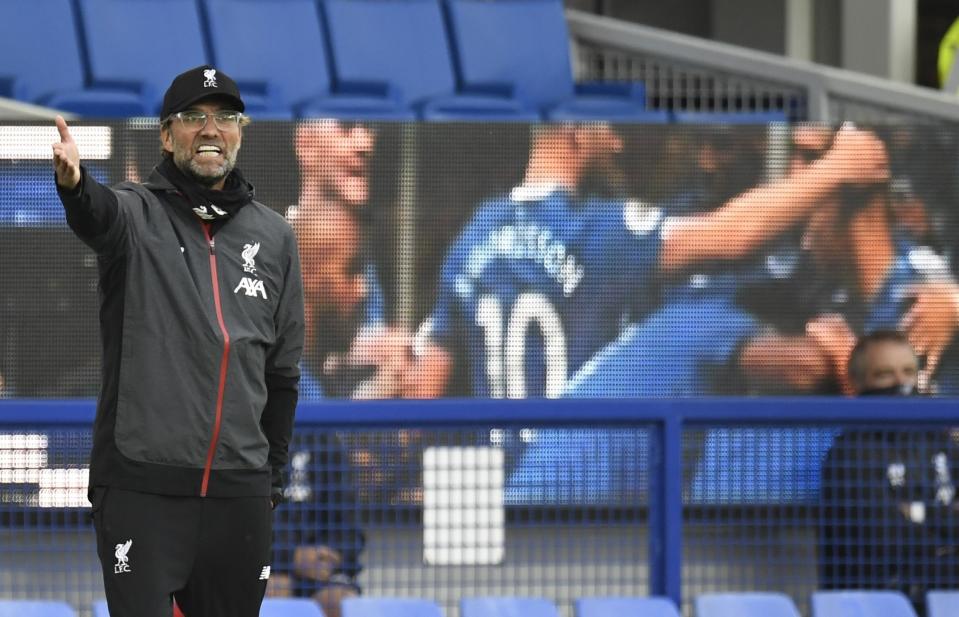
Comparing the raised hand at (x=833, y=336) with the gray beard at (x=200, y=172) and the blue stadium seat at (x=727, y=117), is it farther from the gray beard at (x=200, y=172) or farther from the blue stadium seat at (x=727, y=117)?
the gray beard at (x=200, y=172)

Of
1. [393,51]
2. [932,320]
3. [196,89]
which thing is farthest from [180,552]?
[393,51]

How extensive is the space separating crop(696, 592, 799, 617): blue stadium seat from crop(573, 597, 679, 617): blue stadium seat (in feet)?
0.30

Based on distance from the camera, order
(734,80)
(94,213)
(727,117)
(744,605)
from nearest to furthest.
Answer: (94,213), (744,605), (727,117), (734,80)

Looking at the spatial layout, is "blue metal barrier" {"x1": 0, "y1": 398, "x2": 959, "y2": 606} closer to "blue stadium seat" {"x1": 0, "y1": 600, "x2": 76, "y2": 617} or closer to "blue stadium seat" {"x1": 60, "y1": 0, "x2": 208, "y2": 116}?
"blue stadium seat" {"x1": 0, "y1": 600, "x2": 76, "y2": 617}

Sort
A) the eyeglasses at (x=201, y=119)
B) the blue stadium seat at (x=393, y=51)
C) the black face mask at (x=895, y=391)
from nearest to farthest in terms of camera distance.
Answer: the eyeglasses at (x=201, y=119)
the black face mask at (x=895, y=391)
the blue stadium seat at (x=393, y=51)

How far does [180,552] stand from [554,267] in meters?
3.80

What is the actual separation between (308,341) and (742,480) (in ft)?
7.65

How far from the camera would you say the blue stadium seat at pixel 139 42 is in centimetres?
939

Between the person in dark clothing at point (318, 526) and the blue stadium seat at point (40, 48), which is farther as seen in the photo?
the blue stadium seat at point (40, 48)

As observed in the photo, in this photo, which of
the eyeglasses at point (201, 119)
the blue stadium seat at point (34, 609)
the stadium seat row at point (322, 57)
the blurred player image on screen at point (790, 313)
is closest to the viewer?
the eyeglasses at point (201, 119)

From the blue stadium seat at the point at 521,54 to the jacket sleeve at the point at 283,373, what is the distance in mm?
6618

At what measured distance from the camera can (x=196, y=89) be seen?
11.1 feet

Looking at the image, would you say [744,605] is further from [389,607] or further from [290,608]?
A: [290,608]

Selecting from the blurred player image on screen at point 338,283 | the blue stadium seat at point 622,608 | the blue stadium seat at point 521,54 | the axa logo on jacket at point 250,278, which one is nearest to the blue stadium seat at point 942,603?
the blue stadium seat at point 622,608
